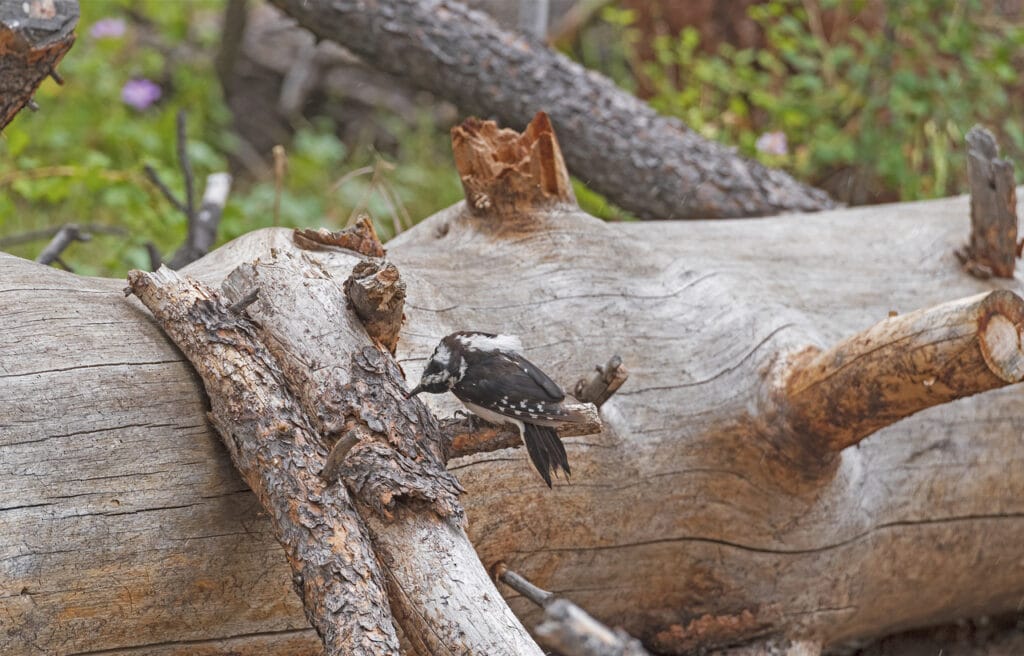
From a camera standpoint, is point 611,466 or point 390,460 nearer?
point 390,460

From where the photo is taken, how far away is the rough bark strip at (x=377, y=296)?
7.44ft

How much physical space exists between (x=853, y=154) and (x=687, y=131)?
168cm

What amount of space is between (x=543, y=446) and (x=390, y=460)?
0.41 metres

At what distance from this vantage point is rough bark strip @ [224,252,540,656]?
1.93 meters

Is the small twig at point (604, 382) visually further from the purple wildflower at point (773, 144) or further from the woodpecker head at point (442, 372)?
the purple wildflower at point (773, 144)

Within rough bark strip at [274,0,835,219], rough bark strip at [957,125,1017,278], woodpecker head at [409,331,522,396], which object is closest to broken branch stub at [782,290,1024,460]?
woodpecker head at [409,331,522,396]

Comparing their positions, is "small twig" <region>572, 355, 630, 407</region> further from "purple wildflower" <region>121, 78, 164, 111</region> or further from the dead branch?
"purple wildflower" <region>121, 78, 164, 111</region>

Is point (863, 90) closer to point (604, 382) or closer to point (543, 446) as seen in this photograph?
point (604, 382)

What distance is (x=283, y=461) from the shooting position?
2064 mm

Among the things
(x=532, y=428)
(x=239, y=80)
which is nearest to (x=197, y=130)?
(x=239, y=80)

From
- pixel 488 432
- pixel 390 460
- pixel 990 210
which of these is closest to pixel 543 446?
pixel 488 432

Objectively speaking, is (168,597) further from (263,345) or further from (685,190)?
(685,190)

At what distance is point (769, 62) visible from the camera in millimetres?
6477

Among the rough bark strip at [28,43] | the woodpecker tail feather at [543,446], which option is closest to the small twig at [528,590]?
the woodpecker tail feather at [543,446]
